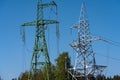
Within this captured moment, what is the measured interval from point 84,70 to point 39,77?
24.5 meters

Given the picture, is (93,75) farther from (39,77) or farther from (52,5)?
(39,77)

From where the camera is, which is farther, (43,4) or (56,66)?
(56,66)

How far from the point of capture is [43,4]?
5709cm

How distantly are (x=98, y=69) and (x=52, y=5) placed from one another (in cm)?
1070

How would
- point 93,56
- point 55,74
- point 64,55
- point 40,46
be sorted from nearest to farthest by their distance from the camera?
1. point 93,56
2. point 40,46
3. point 55,74
4. point 64,55

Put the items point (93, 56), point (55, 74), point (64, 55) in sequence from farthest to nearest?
point (64, 55) < point (55, 74) < point (93, 56)

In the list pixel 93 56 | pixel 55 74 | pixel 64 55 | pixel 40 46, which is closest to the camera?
pixel 93 56

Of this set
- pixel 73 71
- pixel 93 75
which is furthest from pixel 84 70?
pixel 73 71

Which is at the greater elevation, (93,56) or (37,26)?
(37,26)

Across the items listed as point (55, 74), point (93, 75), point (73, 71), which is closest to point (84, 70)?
point (93, 75)

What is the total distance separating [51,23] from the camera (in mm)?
54750

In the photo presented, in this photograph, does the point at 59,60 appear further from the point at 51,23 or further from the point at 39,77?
the point at 51,23

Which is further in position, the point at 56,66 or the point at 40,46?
the point at 56,66

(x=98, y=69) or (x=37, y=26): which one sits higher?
(x=37, y=26)
